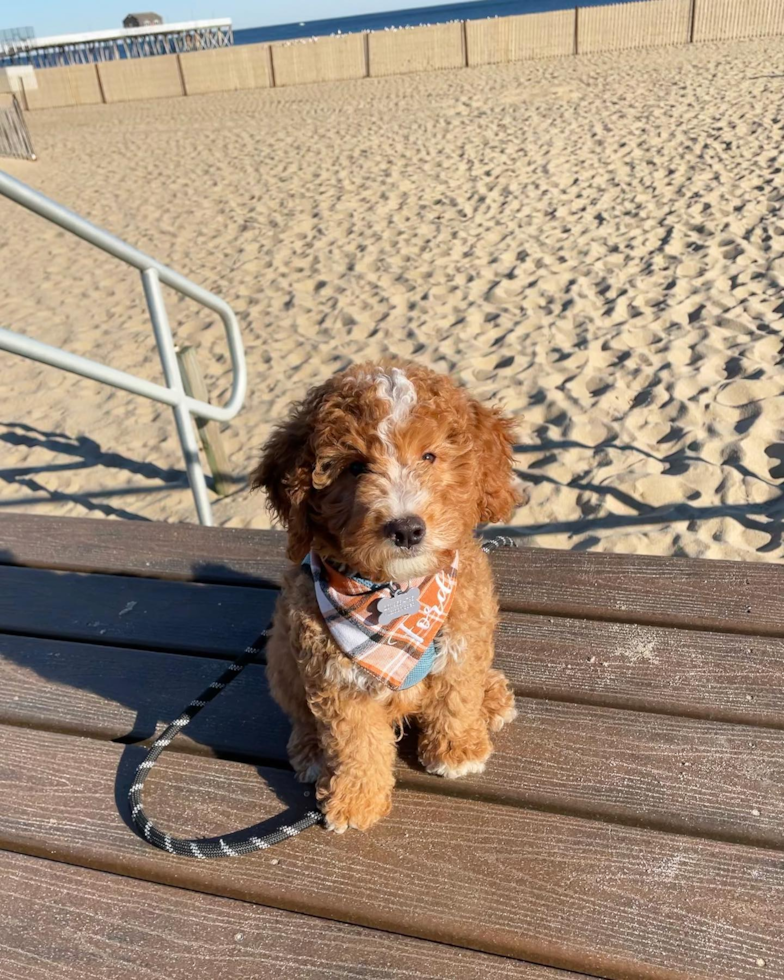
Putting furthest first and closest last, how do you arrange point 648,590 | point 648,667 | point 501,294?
point 501,294 → point 648,590 → point 648,667

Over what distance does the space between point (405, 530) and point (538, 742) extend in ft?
2.66

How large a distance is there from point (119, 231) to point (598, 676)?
1184cm

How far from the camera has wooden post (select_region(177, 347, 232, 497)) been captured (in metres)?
5.01

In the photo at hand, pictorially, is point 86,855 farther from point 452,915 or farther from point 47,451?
point 47,451

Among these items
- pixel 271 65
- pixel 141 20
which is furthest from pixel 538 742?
pixel 141 20

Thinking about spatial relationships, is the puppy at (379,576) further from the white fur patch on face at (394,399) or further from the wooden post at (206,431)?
the wooden post at (206,431)

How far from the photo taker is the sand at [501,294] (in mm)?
5016

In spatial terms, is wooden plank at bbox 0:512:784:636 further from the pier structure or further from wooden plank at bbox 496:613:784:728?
the pier structure

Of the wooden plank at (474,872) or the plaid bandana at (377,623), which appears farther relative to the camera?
the plaid bandana at (377,623)

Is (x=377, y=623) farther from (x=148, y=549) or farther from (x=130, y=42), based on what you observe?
(x=130, y=42)

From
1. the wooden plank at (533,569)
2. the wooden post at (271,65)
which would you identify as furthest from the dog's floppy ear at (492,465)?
the wooden post at (271,65)

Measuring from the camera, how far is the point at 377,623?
1889 millimetres

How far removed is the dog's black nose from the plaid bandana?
0.19 m

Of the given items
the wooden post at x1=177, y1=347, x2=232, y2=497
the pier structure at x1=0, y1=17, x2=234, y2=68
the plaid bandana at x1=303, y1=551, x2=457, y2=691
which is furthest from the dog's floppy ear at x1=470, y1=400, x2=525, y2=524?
the pier structure at x1=0, y1=17, x2=234, y2=68
